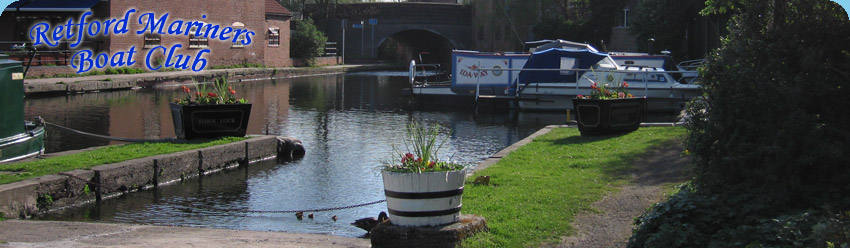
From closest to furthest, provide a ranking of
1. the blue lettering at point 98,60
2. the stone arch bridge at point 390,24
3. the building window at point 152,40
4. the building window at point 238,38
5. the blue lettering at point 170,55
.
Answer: the blue lettering at point 98,60
the building window at point 152,40
the blue lettering at point 170,55
the building window at point 238,38
the stone arch bridge at point 390,24

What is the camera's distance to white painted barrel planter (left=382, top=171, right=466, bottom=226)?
25.9 feet

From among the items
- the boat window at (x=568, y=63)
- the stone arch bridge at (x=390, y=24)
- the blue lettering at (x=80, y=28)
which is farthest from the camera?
the stone arch bridge at (x=390, y=24)

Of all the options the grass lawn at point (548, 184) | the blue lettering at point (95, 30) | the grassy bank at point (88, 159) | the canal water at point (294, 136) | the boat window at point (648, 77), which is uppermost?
the blue lettering at point (95, 30)

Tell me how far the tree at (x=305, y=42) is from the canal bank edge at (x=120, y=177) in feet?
133

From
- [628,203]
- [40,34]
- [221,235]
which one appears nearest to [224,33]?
[40,34]

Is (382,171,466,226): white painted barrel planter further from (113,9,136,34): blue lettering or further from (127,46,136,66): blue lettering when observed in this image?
(113,9,136,34): blue lettering

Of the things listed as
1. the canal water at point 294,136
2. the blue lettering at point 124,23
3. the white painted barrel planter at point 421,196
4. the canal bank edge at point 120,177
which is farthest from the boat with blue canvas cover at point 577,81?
the blue lettering at point 124,23

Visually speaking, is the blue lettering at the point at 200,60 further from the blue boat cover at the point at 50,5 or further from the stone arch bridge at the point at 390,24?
the stone arch bridge at the point at 390,24

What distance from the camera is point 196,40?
49.4m

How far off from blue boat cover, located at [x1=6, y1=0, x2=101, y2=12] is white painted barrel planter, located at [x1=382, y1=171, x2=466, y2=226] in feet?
111

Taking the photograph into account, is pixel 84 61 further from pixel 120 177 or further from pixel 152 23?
pixel 120 177

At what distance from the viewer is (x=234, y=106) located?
55.1 ft

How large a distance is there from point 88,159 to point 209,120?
10.1 ft

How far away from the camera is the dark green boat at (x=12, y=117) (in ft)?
46.3
